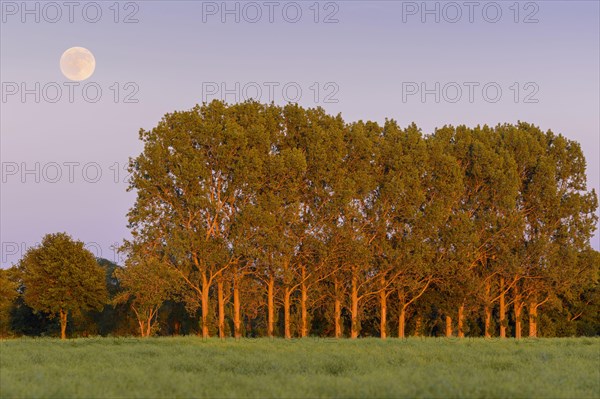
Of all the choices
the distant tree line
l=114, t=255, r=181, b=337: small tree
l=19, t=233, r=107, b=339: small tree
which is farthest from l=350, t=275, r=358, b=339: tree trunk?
l=19, t=233, r=107, b=339: small tree

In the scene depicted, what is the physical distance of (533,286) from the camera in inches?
2532

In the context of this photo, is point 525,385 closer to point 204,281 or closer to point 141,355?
point 141,355

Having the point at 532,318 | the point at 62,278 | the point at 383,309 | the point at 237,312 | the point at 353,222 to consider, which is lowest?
the point at 532,318

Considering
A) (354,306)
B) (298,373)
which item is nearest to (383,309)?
(354,306)

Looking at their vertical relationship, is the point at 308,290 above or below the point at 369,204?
below

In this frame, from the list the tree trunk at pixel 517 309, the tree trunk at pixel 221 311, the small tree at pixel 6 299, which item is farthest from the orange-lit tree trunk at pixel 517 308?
the small tree at pixel 6 299

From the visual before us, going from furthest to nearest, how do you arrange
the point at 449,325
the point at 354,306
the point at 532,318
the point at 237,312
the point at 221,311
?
the point at 532,318 → the point at 449,325 → the point at 354,306 → the point at 237,312 → the point at 221,311

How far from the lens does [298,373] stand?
818 inches

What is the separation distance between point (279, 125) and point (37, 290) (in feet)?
120

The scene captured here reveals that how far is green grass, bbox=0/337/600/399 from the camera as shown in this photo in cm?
1662

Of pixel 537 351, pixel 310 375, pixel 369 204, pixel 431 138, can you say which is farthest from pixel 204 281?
pixel 310 375

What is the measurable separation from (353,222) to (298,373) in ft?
114

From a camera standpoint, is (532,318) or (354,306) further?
(532,318)

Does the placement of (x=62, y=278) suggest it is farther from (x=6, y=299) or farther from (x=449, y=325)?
(x=449, y=325)
